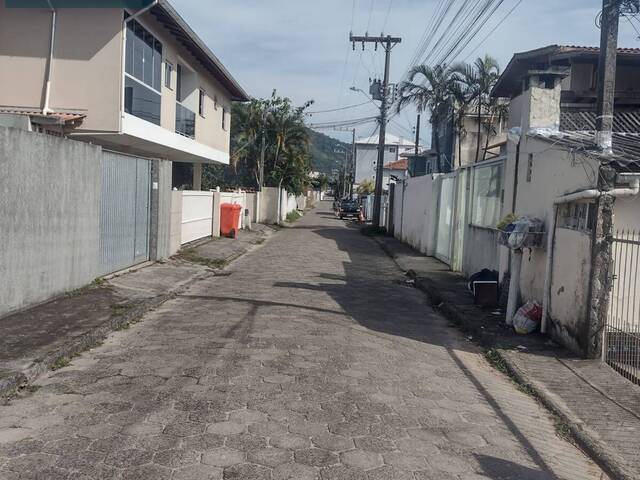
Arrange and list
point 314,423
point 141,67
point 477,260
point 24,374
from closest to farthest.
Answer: point 314,423, point 24,374, point 477,260, point 141,67

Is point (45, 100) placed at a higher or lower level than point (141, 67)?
lower

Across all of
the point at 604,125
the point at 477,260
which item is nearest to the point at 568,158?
the point at 604,125

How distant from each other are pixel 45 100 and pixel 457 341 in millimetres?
10889

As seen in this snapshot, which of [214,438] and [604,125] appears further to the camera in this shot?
[604,125]

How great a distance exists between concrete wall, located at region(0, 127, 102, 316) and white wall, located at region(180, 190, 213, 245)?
7277mm

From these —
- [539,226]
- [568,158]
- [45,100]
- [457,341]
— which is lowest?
[457,341]

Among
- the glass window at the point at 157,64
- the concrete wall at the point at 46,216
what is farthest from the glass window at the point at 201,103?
the concrete wall at the point at 46,216

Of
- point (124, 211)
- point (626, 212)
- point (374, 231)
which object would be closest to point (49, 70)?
point (124, 211)

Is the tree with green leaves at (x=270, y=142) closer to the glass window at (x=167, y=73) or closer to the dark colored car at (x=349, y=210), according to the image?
the dark colored car at (x=349, y=210)

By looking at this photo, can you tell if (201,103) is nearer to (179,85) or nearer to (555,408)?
(179,85)

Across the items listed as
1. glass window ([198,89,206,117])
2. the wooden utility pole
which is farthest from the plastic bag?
glass window ([198,89,206,117])

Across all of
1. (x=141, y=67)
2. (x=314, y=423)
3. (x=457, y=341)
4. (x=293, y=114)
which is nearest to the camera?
(x=314, y=423)

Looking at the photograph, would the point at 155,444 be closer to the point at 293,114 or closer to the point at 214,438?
the point at 214,438

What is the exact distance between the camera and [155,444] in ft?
15.1
